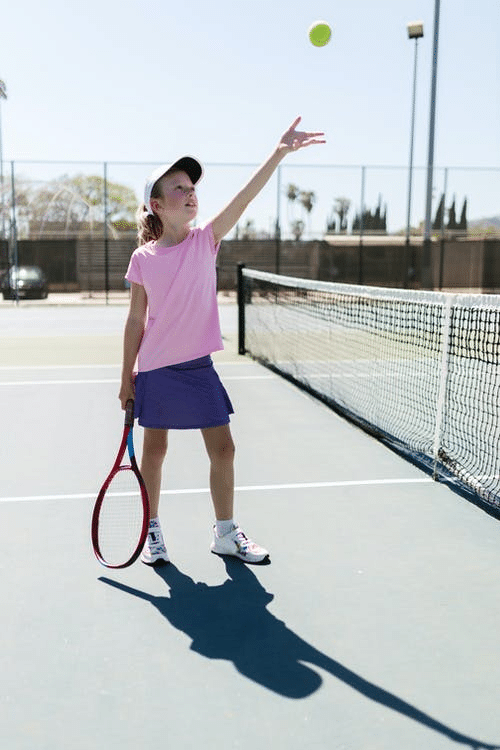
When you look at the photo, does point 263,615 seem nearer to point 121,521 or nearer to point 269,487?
point 121,521

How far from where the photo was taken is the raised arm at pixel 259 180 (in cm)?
291

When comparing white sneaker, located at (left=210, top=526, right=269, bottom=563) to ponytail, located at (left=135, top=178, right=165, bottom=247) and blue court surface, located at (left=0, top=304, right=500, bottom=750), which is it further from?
ponytail, located at (left=135, top=178, right=165, bottom=247)

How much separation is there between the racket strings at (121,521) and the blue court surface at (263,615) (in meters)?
0.09

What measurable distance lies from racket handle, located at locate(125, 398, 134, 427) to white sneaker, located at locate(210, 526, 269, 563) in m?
0.64

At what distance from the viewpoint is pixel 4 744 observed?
206 cm

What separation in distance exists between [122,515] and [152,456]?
2.62 ft

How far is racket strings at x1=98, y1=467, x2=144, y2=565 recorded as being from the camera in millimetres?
3383

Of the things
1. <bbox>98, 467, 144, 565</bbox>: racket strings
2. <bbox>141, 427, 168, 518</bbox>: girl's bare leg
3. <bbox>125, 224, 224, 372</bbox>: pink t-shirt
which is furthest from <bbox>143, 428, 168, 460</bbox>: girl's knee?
<bbox>125, 224, 224, 372</bbox>: pink t-shirt

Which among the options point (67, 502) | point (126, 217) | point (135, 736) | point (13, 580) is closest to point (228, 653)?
point (135, 736)

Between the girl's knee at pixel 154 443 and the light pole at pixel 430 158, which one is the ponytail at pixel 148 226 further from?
the light pole at pixel 430 158

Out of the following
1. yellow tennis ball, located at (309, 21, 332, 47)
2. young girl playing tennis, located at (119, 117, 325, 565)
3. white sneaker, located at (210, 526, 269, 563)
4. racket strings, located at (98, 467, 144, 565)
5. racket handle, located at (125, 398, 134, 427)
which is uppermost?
yellow tennis ball, located at (309, 21, 332, 47)

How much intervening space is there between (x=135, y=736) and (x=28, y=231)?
31468mm

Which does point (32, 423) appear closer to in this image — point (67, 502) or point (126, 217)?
point (67, 502)

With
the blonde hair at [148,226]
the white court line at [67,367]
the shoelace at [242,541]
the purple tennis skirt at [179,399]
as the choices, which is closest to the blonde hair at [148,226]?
the blonde hair at [148,226]
